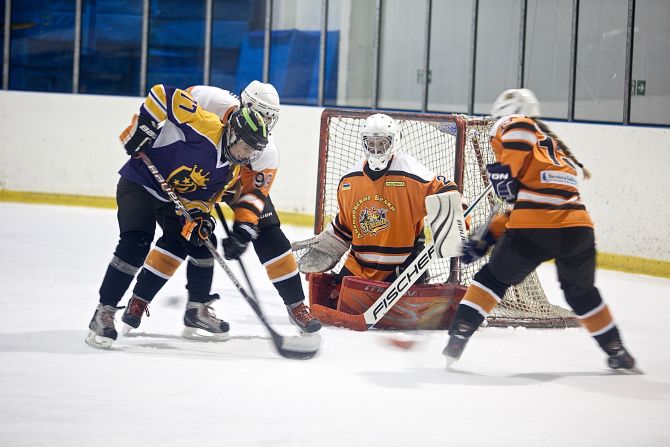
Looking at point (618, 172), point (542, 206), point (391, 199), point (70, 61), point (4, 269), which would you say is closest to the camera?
point (542, 206)

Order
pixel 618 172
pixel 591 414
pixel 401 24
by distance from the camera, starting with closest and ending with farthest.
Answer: pixel 591 414 < pixel 618 172 < pixel 401 24

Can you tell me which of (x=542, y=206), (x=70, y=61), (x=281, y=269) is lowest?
(x=281, y=269)

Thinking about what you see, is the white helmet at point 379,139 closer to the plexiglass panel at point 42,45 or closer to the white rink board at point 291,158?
the white rink board at point 291,158

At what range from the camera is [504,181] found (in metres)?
3.35

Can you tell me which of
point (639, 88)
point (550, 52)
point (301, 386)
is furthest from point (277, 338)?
point (550, 52)

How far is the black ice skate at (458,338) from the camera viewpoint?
3375 millimetres

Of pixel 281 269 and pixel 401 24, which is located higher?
pixel 401 24

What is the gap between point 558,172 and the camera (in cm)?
334

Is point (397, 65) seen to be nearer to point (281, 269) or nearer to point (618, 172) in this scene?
point (618, 172)

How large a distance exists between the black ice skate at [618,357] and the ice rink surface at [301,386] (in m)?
0.04

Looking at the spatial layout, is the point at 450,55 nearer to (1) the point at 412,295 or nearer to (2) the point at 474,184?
(2) the point at 474,184

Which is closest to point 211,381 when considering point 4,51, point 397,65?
point 397,65

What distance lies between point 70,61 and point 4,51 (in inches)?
20.2

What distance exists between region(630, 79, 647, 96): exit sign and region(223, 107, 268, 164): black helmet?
390 cm
